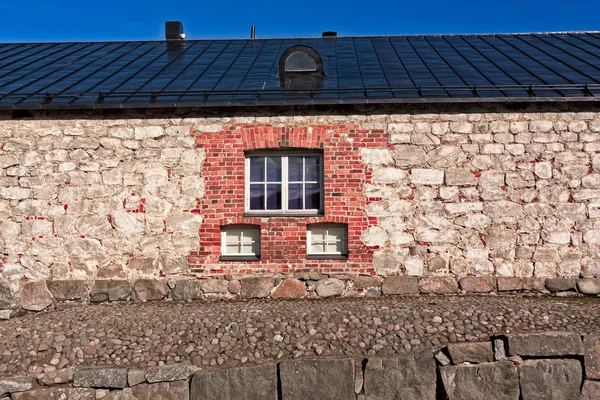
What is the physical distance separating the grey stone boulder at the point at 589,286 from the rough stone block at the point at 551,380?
264 cm

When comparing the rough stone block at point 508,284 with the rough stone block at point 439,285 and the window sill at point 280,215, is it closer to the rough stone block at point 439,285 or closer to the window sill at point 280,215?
the rough stone block at point 439,285

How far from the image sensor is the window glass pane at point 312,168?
25.8ft

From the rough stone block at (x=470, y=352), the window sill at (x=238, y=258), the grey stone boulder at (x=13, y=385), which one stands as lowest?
the grey stone boulder at (x=13, y=385)

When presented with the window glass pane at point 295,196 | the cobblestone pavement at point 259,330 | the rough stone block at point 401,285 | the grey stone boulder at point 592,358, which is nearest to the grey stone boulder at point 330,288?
the rough stone block at point 401,285

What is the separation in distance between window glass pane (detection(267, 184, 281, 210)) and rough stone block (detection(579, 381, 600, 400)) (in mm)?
4781

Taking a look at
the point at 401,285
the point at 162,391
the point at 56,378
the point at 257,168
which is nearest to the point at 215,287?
the point at 257,168

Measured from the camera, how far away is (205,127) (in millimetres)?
7719

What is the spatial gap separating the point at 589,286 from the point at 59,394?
746 cm

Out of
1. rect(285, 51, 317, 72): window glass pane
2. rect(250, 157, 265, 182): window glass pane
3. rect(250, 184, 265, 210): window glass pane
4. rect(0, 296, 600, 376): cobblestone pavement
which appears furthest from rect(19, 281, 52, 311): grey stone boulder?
rect(285, 51, 317, 72): window glass pane

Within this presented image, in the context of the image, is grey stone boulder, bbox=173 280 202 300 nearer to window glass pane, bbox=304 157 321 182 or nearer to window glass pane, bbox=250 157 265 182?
window glass pane, bbox=250 157 265 182

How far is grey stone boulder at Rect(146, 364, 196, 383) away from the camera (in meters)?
5.12

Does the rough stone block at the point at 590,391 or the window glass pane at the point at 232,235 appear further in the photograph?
the window glass pane at the point at 232,235

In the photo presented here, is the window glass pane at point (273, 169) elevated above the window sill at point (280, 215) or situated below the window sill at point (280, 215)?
above

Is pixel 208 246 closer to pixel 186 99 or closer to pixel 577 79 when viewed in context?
pixel 186 99
